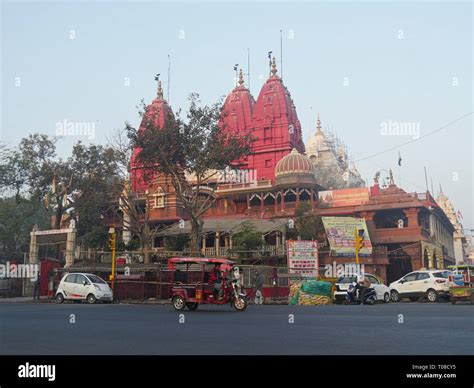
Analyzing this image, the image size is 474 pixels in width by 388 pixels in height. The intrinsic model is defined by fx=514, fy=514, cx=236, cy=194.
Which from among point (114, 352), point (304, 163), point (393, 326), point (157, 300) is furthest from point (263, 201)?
point (114, 352)

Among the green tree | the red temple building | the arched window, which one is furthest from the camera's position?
the arched window

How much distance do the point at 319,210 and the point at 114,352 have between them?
40.1 metres

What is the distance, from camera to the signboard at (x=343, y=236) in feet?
126

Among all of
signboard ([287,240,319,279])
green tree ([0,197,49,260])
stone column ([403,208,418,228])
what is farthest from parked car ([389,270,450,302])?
green tree ([0,197,49,260])

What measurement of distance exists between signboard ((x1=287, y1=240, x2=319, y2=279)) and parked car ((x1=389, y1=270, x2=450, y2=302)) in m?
5.16

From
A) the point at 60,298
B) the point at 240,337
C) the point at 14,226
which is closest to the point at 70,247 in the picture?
the point at 60,298

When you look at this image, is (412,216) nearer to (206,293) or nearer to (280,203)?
(280,203)

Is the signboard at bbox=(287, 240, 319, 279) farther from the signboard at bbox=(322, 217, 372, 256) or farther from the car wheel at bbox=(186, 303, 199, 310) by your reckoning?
the car wheel at bbox=(186, 303, 199, 310)

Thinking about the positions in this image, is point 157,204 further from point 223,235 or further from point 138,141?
point 138,141

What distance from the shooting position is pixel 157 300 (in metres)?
26.9

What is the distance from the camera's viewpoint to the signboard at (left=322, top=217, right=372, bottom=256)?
126 feet

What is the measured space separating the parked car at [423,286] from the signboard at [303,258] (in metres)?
5.16

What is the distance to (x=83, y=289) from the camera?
25000 millimetres

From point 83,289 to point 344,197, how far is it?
95.1ft
